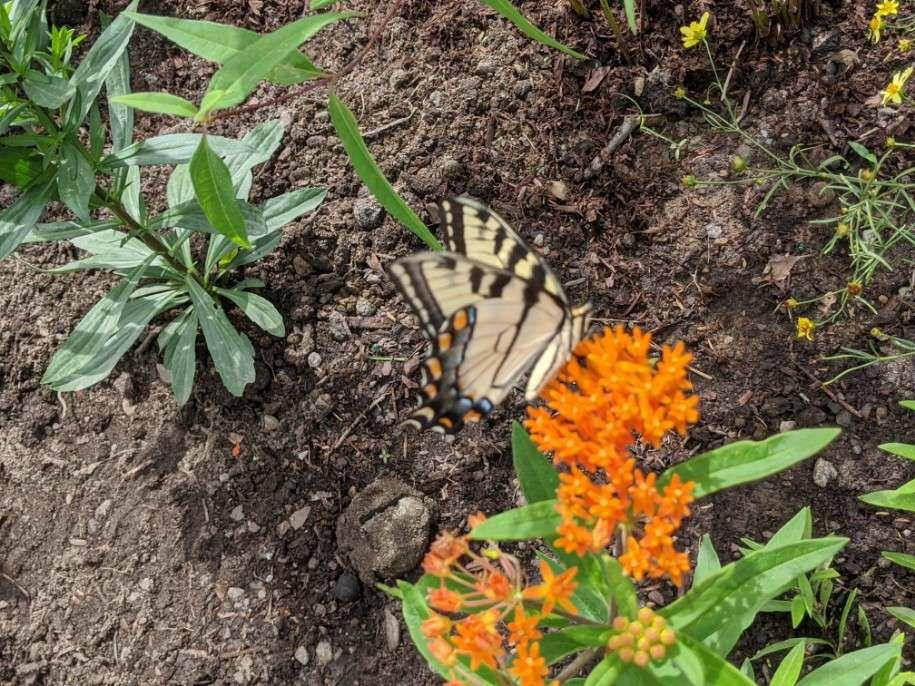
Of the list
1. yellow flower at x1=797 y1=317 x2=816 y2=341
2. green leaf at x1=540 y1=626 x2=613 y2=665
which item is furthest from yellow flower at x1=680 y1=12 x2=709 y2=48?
green leaf at x1=540 y1=626 x2=613 y2=665

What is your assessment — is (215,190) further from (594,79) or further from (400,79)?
(594,79)

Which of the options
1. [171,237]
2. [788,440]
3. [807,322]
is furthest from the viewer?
[171,237]

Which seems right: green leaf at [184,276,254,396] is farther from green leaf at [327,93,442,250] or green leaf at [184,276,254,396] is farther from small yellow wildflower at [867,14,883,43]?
small yellow wildflower at [867,14,883,43]

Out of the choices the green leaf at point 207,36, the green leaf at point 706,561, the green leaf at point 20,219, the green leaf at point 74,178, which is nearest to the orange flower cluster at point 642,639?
the green leaf at point 706,561

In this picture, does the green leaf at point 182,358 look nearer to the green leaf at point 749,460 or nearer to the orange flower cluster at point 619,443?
the orange flower cluster at point 619,443

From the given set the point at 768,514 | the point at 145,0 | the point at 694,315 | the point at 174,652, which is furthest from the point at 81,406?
the point at 768,514

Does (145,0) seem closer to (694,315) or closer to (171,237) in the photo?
(171,237)
